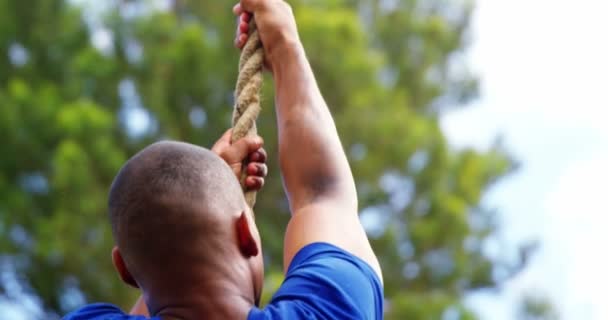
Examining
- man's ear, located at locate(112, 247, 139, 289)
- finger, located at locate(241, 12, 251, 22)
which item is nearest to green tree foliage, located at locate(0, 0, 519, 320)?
finger, located at locate(241, 12, 251, 22)

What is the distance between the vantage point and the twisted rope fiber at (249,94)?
4.63ft

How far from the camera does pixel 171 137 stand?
6199mm

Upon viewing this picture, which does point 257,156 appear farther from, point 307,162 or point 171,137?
point 171,137

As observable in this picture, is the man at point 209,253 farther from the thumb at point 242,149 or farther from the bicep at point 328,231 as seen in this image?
the thumb at point 242,149

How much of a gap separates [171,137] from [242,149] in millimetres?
4849

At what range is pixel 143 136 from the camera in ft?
20.5

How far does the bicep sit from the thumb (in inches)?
7.7

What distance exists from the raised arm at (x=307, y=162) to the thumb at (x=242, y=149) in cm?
7

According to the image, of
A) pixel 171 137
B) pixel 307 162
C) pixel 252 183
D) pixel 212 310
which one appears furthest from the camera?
pixel 171 137

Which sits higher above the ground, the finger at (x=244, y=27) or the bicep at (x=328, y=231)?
the finger at (x=244, y=27)

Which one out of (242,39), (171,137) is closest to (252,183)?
(242,39)

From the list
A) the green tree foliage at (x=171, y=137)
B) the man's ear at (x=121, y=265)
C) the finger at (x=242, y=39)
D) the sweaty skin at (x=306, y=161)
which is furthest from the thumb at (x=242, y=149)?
the green tree foliage at (x=171, y=137)

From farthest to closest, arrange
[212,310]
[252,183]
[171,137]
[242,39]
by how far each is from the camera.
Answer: [171,137] → [242,39] → [252,183] → [212,310]

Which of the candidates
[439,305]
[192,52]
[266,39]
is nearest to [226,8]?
[192,52]
